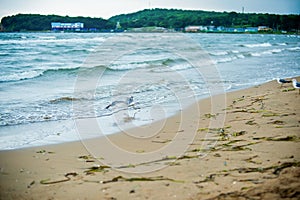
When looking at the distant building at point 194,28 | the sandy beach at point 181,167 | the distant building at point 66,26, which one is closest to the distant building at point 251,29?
the distant building at point 194,28

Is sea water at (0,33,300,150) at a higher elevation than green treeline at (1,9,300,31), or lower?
lower

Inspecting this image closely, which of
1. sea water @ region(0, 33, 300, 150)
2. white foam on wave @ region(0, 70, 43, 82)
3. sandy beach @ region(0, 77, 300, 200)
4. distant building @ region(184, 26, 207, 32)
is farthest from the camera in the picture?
distant building @ region(184, 26, 207, 32)

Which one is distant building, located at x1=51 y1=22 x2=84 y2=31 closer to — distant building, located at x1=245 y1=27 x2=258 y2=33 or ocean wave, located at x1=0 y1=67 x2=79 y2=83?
distant building, located at x1=245 y1=27 x2=258 y2=33

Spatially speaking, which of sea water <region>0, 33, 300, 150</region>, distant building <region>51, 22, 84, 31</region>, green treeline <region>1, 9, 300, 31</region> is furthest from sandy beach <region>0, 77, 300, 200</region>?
distant building <region>51, 22, 84, 31</region>

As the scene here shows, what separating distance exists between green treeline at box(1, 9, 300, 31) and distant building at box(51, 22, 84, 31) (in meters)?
1.15

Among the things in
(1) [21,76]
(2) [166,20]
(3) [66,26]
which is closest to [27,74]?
(1) [21,76]

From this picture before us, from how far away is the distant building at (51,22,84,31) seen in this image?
85.8 metres

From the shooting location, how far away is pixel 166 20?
380 feet

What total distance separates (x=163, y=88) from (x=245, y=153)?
7.96 meters

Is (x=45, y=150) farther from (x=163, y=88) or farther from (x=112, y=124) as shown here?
(x=163, y=88)

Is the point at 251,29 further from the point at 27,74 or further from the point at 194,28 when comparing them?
the point at 27,74

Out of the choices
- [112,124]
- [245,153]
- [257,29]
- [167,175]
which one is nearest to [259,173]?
[245,153]

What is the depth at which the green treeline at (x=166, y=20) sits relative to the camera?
7381cm

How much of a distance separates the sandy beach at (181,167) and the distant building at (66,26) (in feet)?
278
